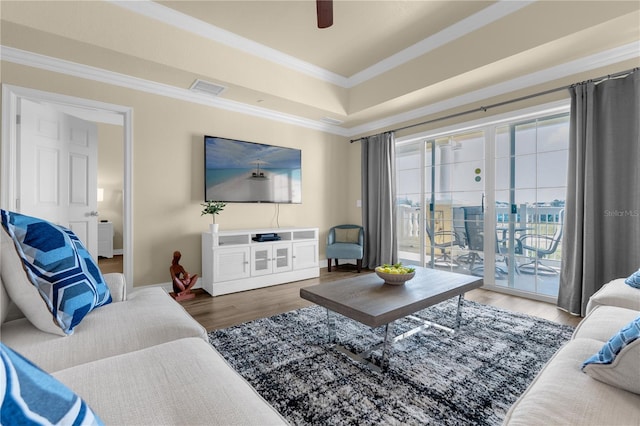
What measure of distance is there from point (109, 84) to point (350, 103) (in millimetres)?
3045

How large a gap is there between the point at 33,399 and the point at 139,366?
634 millimetres

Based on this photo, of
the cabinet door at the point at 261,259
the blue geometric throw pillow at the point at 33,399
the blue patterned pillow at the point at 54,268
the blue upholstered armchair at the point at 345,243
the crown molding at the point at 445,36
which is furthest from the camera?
the blue upholstered armchair at the point at 345,243

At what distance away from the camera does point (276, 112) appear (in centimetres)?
436

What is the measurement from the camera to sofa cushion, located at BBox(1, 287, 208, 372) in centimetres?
111

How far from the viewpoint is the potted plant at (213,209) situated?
3.54 metres

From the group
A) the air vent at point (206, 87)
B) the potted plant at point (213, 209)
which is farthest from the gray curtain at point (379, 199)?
the air vent at point (206, 87)

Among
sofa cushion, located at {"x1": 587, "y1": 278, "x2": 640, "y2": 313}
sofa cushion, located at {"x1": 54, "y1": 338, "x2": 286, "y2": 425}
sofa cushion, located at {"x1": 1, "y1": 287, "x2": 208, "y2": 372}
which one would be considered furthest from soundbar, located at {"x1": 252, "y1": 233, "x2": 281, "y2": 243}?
sofa cushion, located at {"x1": 587, "y1": 278, "x2": 640, "y2": 313}

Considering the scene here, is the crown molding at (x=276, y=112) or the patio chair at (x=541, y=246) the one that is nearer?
the crown molding at (x=276, y=112)

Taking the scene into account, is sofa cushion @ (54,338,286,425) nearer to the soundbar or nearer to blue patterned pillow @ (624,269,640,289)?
blue patterned pillow @ (624,269,640,289)

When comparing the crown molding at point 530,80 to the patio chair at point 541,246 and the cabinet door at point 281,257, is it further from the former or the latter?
the cabinet door at point 281,257

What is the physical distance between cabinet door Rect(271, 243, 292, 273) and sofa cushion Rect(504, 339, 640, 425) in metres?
3.24

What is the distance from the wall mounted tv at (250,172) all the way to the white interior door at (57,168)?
4.41 ft

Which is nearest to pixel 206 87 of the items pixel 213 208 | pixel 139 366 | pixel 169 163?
pixel 169 163

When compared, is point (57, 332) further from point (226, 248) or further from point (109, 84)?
point (109, 84)
